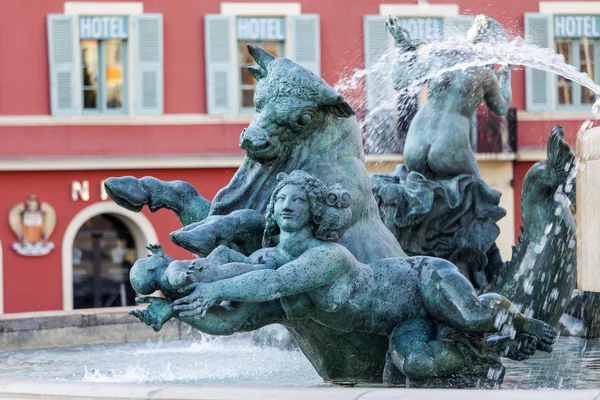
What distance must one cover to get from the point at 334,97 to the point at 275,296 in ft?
2.87

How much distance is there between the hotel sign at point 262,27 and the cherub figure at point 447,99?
18.2 metres

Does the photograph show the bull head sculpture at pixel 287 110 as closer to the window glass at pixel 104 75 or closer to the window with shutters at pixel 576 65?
the window glass at pixel 104 75

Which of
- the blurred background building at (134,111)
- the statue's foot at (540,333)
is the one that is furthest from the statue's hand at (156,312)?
the blurred background building at (134,111)

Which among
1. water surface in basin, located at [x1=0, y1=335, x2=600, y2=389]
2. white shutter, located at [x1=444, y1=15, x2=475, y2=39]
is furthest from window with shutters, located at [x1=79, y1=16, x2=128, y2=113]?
water surface in basin, located at [x1=0, y1=335, x2=600, y2=389]

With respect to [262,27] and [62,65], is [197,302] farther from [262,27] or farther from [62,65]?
[262,27]

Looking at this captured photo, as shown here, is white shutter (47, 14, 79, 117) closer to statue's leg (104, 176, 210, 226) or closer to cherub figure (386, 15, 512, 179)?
cherub figure (386, 15, 512, 179)

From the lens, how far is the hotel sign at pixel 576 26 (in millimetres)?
27469

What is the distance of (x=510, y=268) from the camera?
25.8 ft

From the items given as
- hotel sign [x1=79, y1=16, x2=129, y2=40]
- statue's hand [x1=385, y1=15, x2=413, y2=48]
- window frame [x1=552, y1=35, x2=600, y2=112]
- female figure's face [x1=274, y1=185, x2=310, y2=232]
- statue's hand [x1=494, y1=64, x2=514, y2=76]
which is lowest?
female figure's face [x1=274, y1=185, x2=310, y2=232]

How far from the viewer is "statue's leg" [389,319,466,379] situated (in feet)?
17.0

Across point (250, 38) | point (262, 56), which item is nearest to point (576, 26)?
point (250, 38)

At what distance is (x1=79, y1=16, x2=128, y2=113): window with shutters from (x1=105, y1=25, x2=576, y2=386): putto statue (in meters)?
20.5

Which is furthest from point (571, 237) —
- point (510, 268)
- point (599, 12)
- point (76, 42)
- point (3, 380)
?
point (599, 12)

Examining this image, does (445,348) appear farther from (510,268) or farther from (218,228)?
(510,268)
